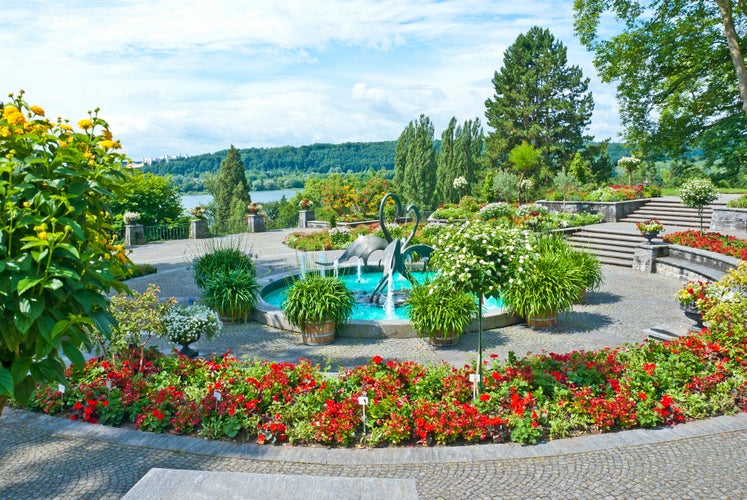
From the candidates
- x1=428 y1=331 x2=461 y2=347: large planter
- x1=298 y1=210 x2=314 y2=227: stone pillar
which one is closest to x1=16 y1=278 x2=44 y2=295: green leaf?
x1=428 y1=331 x2=461 y2=347: large planter

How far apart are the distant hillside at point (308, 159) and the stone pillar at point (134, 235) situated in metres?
61.3

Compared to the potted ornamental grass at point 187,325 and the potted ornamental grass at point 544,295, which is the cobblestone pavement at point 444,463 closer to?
the potted ornamental grass at point 187,325

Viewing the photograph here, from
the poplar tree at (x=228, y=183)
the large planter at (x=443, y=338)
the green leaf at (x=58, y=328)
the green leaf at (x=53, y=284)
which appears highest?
the poplar tree at (x=228, y=183)

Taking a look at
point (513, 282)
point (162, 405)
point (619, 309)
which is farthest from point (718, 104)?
point (162, 405)

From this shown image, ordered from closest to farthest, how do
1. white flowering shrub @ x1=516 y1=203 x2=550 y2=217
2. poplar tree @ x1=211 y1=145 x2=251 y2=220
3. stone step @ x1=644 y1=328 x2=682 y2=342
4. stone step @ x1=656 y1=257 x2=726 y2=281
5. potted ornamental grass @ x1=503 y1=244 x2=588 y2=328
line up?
stone step @ x1=644 y1=328 x2=682 y2=342
potted ornamental grass @ x1=503 y1=244 x2=588 y2=328
stone step @ x1=656 y1=257 x2=726 y2=281
white flowering shrub @ x1=516 y1=203 x2=550 y2=217
poplar tree @ x1=211 y1=145 x2=251 y2=220

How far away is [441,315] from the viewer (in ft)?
24.7

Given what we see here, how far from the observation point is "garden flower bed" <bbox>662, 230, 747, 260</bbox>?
11.6m

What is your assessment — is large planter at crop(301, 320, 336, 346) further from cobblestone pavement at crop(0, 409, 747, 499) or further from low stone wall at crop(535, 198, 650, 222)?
low stone wall at crop(535, 198, 650, 222)

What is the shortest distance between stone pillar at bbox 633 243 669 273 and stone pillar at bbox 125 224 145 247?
58.1 ft

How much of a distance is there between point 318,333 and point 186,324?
2.02 meters

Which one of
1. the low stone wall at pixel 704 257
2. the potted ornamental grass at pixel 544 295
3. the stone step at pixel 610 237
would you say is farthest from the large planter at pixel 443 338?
the stone step at pixel 610 237

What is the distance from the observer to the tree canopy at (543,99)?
34.0m

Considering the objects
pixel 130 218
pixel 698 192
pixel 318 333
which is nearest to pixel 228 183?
pixel 130 218

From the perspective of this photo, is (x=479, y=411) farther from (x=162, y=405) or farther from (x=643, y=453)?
(x=162, y=405)
